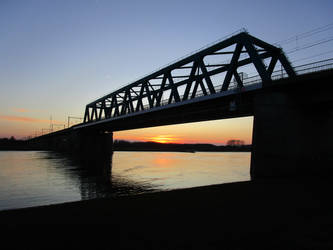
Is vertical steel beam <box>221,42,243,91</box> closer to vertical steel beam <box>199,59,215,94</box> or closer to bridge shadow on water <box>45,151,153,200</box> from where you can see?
vertical steel beam <box>199,59,215,94</box>

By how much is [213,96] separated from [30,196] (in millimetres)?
22718

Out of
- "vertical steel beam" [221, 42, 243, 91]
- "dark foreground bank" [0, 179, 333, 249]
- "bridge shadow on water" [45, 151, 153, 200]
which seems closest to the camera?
"dark foreground bank" [0, 179, 333, 249]

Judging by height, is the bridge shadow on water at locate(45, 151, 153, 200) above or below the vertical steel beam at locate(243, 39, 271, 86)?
below

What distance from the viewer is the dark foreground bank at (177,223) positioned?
21.4ft

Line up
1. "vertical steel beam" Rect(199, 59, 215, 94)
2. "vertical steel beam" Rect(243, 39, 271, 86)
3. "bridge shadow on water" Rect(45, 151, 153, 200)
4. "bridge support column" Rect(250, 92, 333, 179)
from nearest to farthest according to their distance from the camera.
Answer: "bridge shadow on water" Rect(45, 151, 153, 200)
"bridge support column" Rect(250, 92, 333, 179)
"vertical steel beam" Rect(243, 39, 271, 86)
"vertical steel beam" Rect(199, 59, 215, 94)

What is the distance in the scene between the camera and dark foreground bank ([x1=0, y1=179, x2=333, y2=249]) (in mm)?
6523

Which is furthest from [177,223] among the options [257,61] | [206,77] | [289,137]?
[206,77]

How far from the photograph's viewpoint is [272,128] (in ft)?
72.3

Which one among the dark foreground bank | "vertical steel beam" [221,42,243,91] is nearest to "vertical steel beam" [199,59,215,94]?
"vertical steel beam" [221,42,243,91]

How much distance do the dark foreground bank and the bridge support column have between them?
955 centimetres

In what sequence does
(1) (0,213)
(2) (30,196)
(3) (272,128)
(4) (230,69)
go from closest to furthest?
1. (1) (0,213)
2. (2) (30,196)
3. (3) (272,128)
4. (4) (230,69)

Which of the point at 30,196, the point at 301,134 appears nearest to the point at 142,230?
the point at 30,196

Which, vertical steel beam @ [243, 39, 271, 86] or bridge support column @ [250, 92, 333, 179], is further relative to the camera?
vertical steel beam @ [243, 39, 271, 86]

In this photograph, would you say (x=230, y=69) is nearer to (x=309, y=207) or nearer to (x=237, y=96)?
(x=237, y=96)
